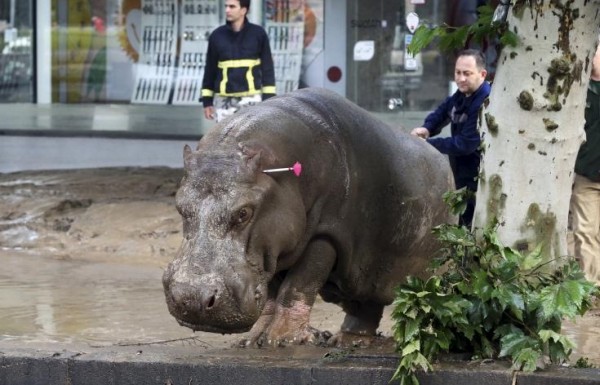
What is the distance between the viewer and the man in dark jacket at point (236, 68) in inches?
452

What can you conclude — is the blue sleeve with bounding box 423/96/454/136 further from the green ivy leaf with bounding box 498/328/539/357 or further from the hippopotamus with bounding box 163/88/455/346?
the green ivy leaf with bounding box 498/328/539/357

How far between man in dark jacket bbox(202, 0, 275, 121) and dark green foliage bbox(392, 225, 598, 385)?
5929mm

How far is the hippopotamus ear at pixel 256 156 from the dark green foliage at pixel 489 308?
32.2 inches

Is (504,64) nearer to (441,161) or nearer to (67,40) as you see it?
(441,161)

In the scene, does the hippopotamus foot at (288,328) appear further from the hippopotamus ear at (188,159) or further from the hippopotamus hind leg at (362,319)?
the hippopotamus ear at (188,159)

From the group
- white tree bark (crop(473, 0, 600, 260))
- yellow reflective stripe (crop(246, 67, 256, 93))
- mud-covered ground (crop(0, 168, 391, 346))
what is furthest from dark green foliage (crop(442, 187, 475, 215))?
yellow reflective stripe (crop(246, 67, 256, 93))

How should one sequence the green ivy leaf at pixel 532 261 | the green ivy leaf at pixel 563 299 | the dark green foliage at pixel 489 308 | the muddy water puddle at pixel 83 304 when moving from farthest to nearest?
the muddy water puddle at pixel 83 304
the green ivy leaf at pixel 532 261
the dark green foliage at pixel 489 308
the green ivy leaf at pixel 563 299

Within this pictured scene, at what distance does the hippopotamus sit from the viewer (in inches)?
223

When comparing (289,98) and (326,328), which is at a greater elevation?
(289,98)

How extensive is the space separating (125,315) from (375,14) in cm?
644

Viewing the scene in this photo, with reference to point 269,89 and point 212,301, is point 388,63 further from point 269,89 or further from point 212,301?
point 212,301

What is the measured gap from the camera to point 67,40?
1555 centimetres

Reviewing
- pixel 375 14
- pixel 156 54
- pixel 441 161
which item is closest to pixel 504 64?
pixel 441 161

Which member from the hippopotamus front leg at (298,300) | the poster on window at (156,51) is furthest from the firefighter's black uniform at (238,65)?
the hippopotamus front leg at (298,300)
